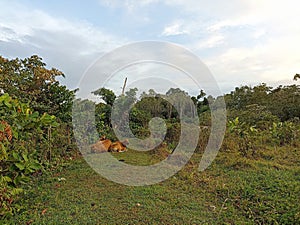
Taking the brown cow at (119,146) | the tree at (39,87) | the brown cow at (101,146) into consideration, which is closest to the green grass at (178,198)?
the brown cow at (101,146)

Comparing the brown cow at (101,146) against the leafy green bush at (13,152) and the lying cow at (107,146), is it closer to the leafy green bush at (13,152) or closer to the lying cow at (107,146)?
the lying cow at (107,146)

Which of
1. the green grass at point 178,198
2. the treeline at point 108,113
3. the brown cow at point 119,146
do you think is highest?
the treeline at point 108,113

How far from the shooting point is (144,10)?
5.02 meters

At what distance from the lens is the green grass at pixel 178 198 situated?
8.89ft

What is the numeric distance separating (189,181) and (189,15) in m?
3.31

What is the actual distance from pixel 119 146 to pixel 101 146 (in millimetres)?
383

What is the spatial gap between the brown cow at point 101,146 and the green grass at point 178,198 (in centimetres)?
124

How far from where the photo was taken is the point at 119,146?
5828mm

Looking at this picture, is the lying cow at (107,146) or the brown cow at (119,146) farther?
the brown cow at (119,146)

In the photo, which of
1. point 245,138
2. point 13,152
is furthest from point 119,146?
point 13,152

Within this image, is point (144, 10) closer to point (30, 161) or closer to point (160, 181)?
point (160, 181)

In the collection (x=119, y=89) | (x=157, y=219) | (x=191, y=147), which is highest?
(x=119, y=89)

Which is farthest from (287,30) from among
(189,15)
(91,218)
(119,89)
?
(91,218)

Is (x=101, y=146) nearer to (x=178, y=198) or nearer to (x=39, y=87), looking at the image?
(x=39, y=87)
